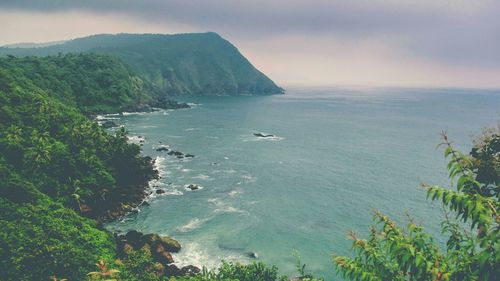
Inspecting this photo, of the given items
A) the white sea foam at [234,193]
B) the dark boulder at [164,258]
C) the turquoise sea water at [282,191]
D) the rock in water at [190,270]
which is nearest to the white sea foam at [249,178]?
the turquoise sea water at [282,191]

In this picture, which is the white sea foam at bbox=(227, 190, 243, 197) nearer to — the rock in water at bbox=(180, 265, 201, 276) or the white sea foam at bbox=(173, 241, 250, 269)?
the white sea foam at bbox=(173, 241, 250, 269)

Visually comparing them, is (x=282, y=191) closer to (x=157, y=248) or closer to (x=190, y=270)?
(x=157, y=248)

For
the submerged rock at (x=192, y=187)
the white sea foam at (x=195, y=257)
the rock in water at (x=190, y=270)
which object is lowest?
the white sea foam at (x=195, y=257)

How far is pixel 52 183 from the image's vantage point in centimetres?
7131

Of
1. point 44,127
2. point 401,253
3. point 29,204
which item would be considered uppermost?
point 401,253

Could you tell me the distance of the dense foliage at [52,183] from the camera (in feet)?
144

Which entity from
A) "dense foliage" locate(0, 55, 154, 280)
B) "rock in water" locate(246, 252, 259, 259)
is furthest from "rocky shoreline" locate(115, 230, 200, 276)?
"rock in water" locate(246, 252, 259, 259)

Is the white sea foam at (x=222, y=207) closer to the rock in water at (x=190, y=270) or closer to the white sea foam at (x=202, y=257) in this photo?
the white sea foam at (x=202, y=257)

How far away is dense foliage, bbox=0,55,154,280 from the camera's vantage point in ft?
144

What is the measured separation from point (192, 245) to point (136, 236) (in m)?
9.44

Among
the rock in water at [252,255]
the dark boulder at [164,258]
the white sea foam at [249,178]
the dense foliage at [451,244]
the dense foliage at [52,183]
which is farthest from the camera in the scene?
the white sea foam at [249,178]

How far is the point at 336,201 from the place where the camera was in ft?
278

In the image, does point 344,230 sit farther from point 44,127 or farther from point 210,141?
point 210,141

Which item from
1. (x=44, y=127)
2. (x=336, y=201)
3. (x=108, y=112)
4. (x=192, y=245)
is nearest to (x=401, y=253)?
(x=192, y=245)
